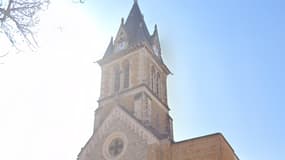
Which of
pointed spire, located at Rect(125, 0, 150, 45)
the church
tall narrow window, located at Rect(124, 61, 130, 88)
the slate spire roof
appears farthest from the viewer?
pointed spire, located at Rect(125, 0, 150, 45)

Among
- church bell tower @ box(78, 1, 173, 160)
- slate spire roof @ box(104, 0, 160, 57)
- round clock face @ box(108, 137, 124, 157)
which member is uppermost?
slate spire roof @ box(104, 0, 160, 57)

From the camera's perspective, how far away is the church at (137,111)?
65.5ft

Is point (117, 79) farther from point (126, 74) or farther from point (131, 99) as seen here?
point (131, 99)

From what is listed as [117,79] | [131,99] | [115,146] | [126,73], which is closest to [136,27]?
[126,73]

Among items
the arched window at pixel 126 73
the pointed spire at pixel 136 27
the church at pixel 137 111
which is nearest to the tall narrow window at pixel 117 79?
the church at pixel 137 111

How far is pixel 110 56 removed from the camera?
1096 inches

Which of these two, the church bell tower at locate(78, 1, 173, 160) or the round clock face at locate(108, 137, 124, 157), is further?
the round clock face at locate(108, 137, 124, 157)

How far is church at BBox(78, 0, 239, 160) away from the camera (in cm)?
1997

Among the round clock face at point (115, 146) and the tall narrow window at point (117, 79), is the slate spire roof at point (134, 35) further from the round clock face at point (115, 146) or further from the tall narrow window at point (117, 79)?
the round clock face at point (115, 146)

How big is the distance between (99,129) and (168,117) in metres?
5.36

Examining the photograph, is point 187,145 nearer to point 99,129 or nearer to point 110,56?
point 99,129

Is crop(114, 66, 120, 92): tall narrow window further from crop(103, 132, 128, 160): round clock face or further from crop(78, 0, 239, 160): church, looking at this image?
crop(103, 132, 128, 160): round clock face

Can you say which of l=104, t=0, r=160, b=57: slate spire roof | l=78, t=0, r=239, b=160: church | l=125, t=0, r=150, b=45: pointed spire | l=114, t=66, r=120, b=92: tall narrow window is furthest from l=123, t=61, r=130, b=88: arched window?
l=125, t=0, r=150, b=45: pointed spire

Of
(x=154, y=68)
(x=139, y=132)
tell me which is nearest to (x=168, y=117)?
(x=154, y=68)
